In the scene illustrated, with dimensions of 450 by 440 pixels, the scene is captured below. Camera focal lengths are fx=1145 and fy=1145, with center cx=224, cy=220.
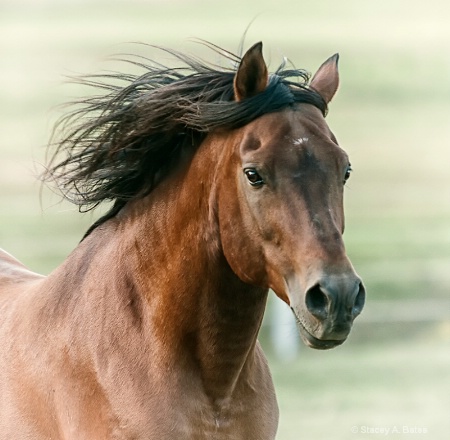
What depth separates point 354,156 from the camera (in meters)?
26.1

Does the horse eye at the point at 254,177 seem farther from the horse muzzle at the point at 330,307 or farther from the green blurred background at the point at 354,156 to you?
the green blurred background at the point at 354,156

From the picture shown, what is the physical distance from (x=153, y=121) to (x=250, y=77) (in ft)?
1.64

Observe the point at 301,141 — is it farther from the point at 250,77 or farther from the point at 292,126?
the point at 250,77

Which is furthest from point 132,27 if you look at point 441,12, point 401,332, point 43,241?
point 401,332

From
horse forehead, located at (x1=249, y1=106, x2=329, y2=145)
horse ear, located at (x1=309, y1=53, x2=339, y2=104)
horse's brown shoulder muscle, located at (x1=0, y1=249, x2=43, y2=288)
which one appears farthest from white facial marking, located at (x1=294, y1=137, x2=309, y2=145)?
horse's brown shoulder muscle, located at (x1=0, y1=249, x2=43, y2=288)

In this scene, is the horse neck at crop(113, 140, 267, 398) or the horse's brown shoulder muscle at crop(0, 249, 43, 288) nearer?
the horse neck at crop(113, 140, 267, 398)

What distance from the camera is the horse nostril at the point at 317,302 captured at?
370 cm

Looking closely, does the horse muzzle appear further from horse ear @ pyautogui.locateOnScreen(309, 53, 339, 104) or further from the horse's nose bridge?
horse ear @ pyautogui.locateOnScreen(309, 53, 339, 104)

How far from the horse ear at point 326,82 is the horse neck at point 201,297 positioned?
514 millimetres

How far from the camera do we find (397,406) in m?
10.4

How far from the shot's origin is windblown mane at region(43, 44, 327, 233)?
4.21 meters

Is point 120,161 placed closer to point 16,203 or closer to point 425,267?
point 425,267

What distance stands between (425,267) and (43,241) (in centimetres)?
540

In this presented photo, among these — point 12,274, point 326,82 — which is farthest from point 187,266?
point 12,274
